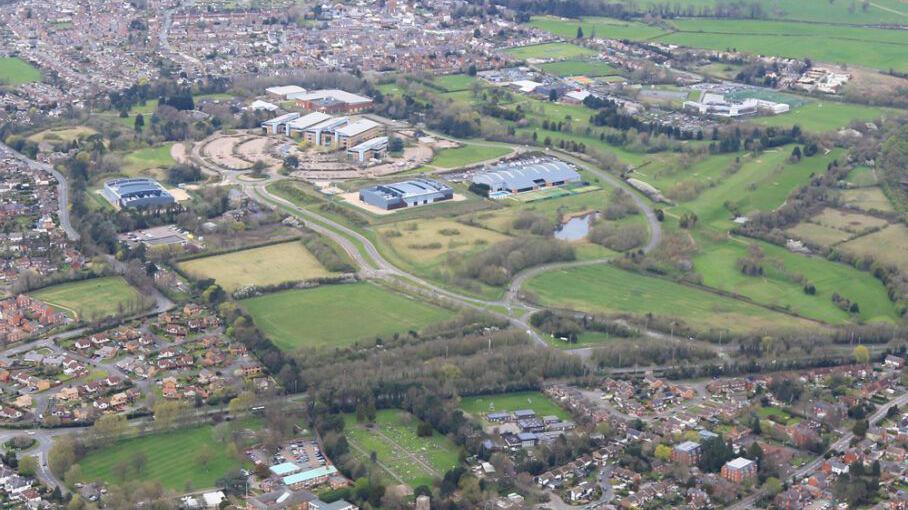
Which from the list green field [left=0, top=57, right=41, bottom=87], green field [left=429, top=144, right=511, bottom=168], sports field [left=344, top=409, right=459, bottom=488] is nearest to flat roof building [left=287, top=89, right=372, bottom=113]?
green field [left=429, top=144, right=511, bottom=168]

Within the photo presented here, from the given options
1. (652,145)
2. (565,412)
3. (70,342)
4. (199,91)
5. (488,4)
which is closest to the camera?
(565,412)

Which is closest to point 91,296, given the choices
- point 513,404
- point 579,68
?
point 513,404

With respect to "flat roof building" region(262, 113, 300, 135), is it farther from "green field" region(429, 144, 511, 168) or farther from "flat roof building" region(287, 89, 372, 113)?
"green field" region(429, 144, 511, 168)

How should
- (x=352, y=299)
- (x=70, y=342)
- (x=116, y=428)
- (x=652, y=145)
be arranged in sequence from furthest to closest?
(x=652, y=145)
(x=352, y=299)
(x=70, y=342)
(x=116, y=428)

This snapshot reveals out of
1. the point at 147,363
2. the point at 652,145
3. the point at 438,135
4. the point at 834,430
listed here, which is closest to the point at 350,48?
the point at 438,135

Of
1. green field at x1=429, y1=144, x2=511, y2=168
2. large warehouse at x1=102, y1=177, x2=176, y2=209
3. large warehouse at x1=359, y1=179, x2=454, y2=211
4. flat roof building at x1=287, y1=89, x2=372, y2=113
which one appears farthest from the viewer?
flat roof building at x1=287, y1=89, x2=372, y2=113

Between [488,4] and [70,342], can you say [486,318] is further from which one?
[488,4]

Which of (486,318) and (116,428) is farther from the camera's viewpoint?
(486,318)
